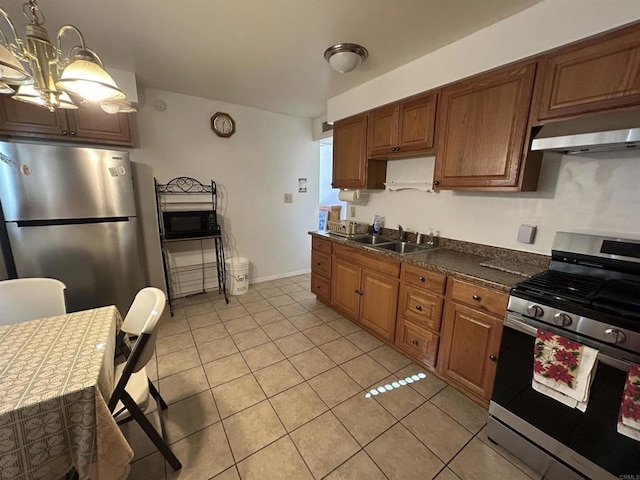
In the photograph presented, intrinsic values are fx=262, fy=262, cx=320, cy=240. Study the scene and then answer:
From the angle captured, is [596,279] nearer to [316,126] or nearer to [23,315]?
[23,315]

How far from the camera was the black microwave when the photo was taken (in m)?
2.93

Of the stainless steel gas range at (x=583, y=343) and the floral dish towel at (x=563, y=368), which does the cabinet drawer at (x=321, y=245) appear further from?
the floral dish towel at (x=563, y=368)

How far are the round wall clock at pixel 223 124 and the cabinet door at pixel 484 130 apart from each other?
2.49m

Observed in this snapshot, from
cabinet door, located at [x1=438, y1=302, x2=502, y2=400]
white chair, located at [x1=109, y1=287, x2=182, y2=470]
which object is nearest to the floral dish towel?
cabinet door, located at [x1=438, y1=302, x2=502, y2=400]

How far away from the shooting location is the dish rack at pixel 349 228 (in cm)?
290

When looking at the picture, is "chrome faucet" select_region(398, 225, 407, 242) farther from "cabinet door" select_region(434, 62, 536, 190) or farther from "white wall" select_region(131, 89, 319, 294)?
"white wall" select_region(131, 89, 319, 294)

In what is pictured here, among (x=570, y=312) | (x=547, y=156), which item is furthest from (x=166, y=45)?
(x=570, y=312)

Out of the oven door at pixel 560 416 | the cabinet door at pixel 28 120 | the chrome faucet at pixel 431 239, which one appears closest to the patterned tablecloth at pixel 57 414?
the oven door at pixel 560 416

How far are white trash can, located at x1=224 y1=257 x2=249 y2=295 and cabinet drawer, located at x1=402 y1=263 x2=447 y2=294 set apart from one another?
2.17 meters

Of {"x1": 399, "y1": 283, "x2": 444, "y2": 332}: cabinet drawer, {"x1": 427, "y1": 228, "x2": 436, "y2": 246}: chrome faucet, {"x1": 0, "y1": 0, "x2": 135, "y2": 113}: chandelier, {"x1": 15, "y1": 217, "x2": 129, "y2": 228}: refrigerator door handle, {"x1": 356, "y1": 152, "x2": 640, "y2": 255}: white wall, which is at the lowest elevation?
{"x1": 399, "y1": 283, "x2": 444, "y2": 332}: cabinet drawer

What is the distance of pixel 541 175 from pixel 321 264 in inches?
83.0

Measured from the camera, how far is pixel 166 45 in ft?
6.63

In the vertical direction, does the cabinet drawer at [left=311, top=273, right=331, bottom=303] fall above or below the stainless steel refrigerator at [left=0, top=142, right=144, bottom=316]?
below

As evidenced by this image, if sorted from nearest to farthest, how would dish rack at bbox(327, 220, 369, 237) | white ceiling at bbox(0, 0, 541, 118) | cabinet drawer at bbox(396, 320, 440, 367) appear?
Answer: 1. white ceiling at bbox(0, 0, 541, 118)
2. cabinet drawer at bbox(396, 320, 440, 367)
3. dish rack at bbox(327, 220, 369, 237)
